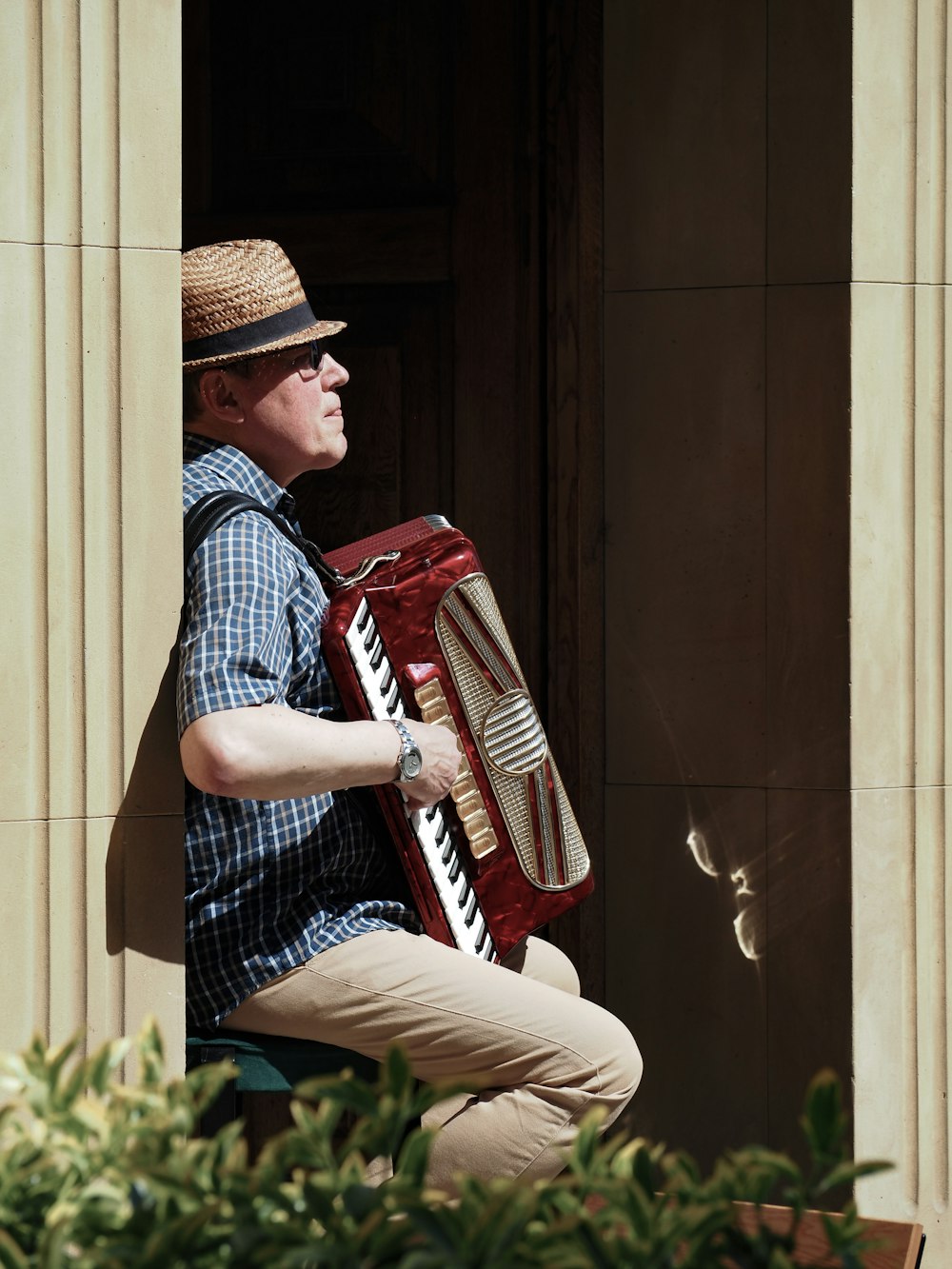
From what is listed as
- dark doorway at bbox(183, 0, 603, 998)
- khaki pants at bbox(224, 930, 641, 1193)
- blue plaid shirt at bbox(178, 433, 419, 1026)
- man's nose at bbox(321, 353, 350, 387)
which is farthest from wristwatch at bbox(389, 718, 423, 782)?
dark doorway at bbox(183, 0, 603, 998)

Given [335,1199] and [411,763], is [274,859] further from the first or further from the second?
[335,1199]

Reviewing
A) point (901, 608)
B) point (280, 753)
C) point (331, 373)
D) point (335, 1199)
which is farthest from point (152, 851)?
point (901, 608)

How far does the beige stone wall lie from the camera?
2.48 meters

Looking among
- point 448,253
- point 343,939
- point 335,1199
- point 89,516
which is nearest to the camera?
point 335,1199

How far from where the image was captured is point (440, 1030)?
102 inches

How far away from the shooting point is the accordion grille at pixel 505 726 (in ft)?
8.86

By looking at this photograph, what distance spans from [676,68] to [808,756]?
4.92 feet

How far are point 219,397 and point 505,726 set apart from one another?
0.75 meters

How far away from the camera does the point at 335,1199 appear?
1.26 metres

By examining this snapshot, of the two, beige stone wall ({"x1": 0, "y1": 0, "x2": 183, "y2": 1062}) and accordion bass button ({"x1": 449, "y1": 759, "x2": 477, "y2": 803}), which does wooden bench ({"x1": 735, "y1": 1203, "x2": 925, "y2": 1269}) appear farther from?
beige stone wall ({"x1": 0, "y1": 0, "x2": 183, "y2": 1062})

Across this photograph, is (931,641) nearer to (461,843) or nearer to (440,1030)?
(461,843)

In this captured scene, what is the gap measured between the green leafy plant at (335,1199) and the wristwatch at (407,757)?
1164 mm

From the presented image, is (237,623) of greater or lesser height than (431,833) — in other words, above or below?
above

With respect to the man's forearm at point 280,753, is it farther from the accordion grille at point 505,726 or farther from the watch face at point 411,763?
the accordion grille at point 505,726
